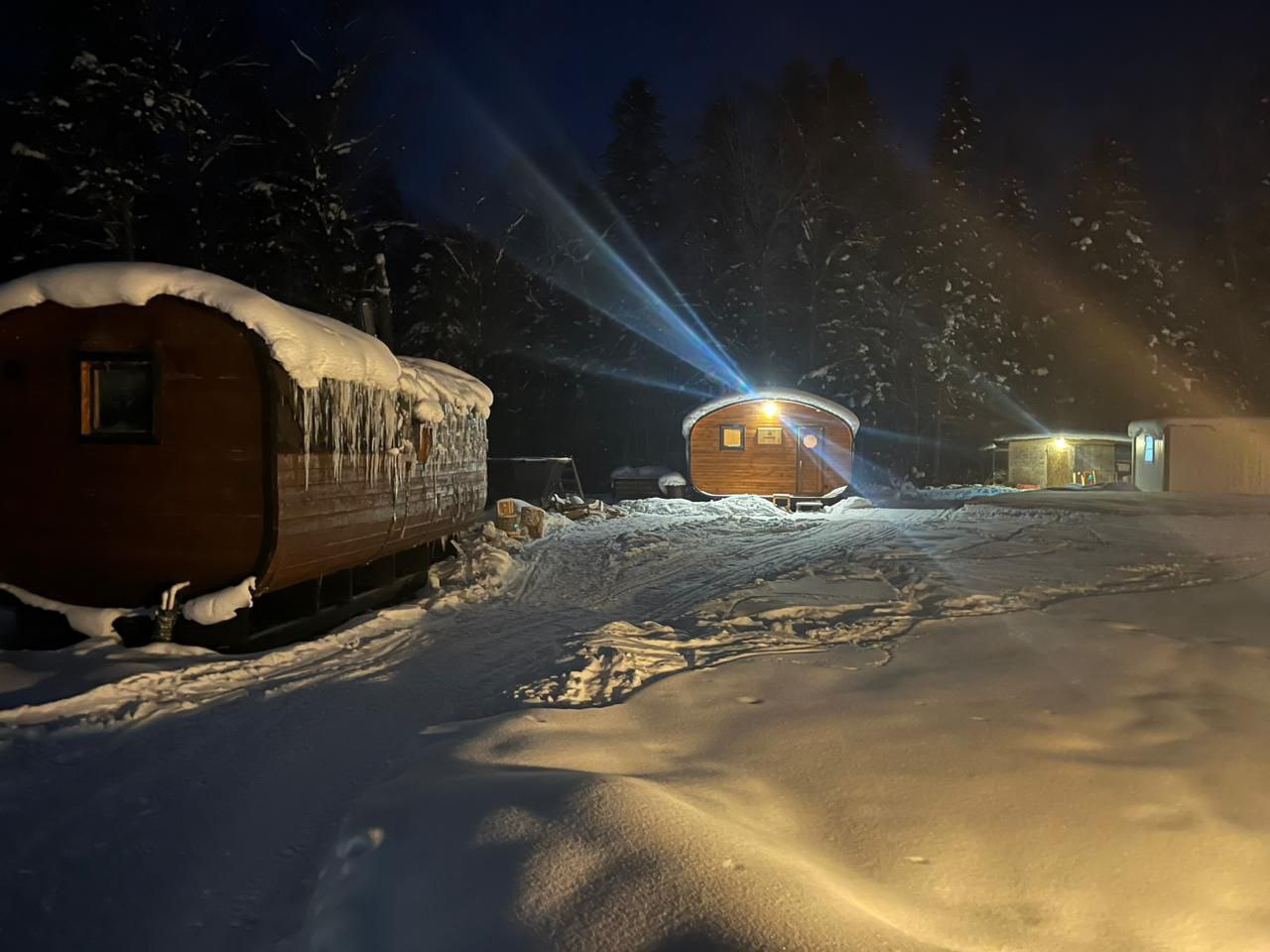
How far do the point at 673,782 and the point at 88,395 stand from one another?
6422mm

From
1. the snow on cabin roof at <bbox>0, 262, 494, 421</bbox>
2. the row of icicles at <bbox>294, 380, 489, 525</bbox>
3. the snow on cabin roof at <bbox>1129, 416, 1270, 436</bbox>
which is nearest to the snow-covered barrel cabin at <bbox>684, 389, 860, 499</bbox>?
the snow on cabin roof at <bbox>1129, 416, 1270, 436</bbox>

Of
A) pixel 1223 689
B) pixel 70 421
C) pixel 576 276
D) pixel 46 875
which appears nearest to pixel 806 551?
pixel 1223 689

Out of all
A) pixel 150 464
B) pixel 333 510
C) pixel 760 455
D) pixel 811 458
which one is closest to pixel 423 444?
pixel 333 510

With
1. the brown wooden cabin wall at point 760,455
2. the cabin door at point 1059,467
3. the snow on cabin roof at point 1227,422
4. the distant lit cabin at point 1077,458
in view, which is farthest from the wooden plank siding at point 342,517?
the cabin door at point 1059,467

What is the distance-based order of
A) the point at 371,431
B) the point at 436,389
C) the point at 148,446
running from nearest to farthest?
the point at 148,446
the point at 371,431
the point at 436,389

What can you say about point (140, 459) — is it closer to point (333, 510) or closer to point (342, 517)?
point (333, 510)

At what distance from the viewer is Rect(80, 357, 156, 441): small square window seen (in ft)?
23.4

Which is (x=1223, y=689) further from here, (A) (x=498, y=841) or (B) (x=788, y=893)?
(A) (x=498, y=841)

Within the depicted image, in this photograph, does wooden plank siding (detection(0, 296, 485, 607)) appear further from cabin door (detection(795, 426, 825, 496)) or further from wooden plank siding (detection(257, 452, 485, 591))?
cabin door (detection(795, 426, 825, 496))

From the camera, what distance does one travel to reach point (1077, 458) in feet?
105

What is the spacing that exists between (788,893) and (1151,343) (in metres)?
43.4

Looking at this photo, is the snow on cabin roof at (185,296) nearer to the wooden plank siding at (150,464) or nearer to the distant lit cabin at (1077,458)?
the wooden plank siding at (150,464)

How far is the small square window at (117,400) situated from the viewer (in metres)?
7.12

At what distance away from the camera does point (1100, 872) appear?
302cm
